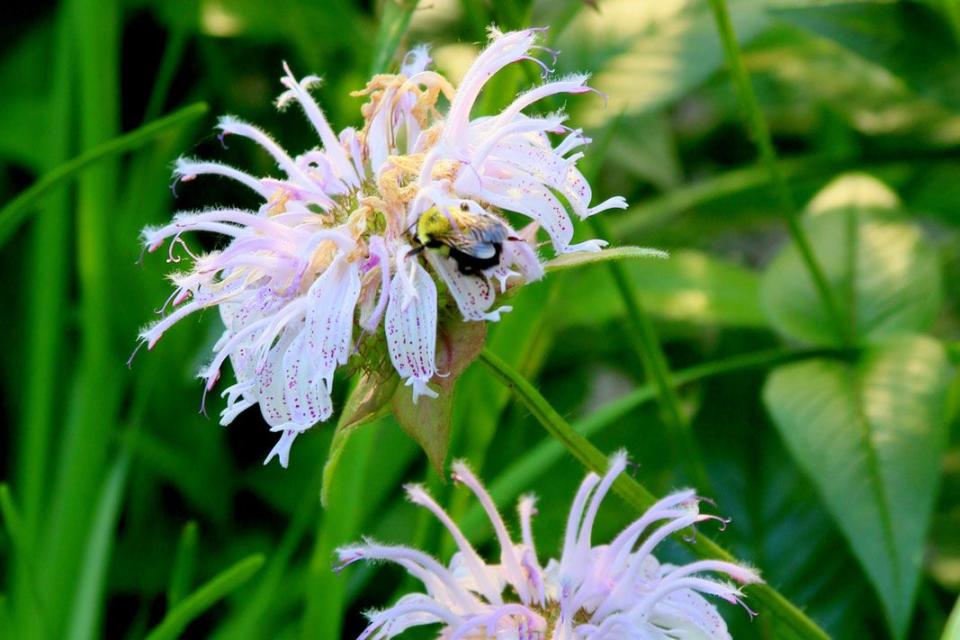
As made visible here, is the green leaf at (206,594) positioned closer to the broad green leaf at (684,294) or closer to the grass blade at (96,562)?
the grass blade at (96,562)

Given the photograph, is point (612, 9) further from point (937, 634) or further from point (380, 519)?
point (937, 634)

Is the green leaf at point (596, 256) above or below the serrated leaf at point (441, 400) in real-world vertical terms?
above

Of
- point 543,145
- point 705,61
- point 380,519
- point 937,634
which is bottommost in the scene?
point 937,634

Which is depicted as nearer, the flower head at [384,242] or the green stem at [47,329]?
the flower head at [384,242]

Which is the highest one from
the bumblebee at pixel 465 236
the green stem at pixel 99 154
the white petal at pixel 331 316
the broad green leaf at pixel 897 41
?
the green stem at pixel 99 154

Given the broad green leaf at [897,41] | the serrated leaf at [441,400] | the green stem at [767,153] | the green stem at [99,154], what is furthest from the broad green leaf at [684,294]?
the serrated leaf at [441,400]

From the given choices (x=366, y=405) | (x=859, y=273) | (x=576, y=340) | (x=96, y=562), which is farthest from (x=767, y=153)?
(x=96, y=562)

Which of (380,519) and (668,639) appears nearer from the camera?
(668,639)

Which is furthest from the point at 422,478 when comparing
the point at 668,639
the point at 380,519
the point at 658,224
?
the point at 668,639

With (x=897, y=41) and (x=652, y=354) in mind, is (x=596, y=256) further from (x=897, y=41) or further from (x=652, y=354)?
(x=897, y=41)
